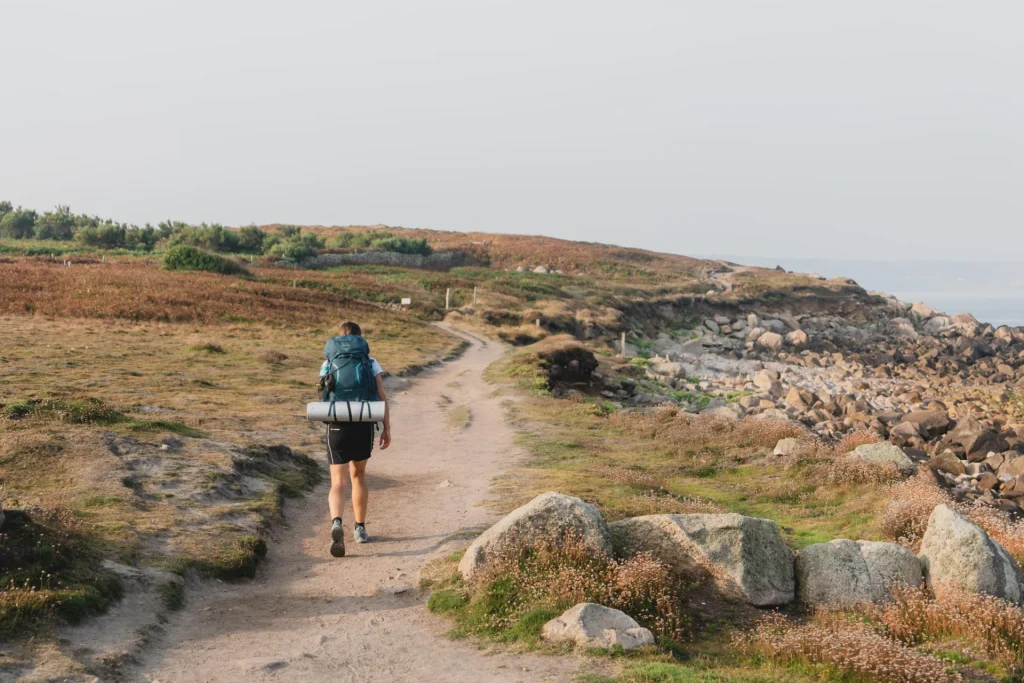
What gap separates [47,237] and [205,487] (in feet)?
331

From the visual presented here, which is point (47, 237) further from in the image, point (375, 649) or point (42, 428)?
point (375, 649)

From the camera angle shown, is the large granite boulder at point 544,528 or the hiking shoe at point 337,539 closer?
the large granite boulder at point 544,528

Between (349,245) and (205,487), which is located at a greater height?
(349,245)

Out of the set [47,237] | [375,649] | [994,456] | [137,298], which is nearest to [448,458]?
[375,649]

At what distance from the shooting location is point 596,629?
8586 mm

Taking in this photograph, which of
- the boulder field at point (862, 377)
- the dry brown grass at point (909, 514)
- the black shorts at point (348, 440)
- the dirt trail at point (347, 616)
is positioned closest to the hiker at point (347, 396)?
the black shorts at point (348, 440)

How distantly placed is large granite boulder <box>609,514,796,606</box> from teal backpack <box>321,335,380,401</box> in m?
3.88

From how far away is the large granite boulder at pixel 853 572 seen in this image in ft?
33.5

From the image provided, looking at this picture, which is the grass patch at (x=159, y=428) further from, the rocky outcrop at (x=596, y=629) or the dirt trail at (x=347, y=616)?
the rocky outcrop at (x=596, y=629)

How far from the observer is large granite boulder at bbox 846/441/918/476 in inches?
649

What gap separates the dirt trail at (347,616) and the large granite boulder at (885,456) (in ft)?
25.6

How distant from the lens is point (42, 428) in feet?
48.4

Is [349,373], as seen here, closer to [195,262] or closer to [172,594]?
[172,594]

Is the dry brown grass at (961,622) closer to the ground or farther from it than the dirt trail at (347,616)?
farther from it
